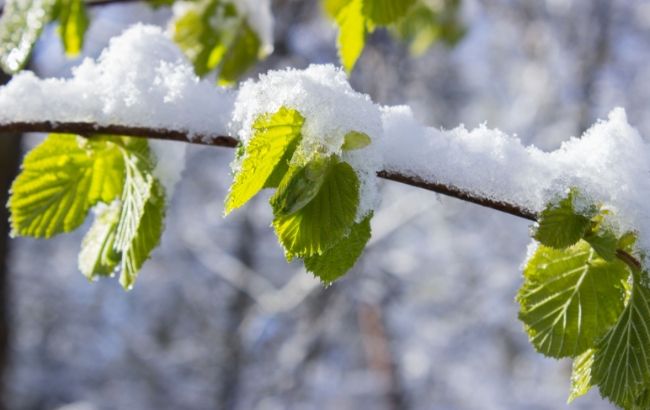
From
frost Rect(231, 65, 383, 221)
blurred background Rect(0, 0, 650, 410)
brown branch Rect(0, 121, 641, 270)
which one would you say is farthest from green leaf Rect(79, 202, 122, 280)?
blurred background Rect(0, 0, 650, 410)

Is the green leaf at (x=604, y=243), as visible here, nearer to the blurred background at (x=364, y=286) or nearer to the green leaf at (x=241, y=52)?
the green leaf at (x=241, y=52)

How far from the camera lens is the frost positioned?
1.80ft

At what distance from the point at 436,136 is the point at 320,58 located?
18.1 ft

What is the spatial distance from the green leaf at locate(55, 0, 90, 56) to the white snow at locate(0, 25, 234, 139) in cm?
29

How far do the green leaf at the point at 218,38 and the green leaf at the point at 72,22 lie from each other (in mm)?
190

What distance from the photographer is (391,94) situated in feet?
18.8

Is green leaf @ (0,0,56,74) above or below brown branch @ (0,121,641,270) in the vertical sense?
below

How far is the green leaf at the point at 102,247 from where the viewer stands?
0.77 metres

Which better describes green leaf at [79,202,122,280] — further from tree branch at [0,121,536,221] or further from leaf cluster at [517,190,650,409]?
leaf cluster at [517,190,650,409]

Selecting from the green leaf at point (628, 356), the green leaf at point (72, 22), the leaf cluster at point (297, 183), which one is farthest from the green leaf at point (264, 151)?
the green leaf at point (72, 22)

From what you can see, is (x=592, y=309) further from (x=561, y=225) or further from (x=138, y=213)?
(x=138, y=213)

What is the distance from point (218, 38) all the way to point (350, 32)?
0.43 meters

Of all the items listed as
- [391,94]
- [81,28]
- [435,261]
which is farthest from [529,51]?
[81,28]

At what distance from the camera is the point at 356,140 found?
0.55 meters
